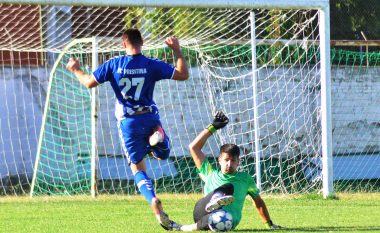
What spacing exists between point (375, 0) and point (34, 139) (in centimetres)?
898

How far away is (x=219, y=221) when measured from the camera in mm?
9133

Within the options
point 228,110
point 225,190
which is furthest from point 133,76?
point 228,110

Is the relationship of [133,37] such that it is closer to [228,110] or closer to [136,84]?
[136,84]

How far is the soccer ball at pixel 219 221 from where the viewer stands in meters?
9.13

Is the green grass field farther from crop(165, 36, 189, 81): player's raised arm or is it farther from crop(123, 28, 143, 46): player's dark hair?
crop(123, 28, 143, 46): player's dark hair

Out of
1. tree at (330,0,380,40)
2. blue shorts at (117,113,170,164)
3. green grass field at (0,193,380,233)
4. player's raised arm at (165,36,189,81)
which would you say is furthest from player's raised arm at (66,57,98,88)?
tree at (330,0,380,40)

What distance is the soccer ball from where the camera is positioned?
9.13m

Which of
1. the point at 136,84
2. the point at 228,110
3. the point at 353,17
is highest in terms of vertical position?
the point at 353,17

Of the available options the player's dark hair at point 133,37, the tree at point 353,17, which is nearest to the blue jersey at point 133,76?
the player's dark hair at point 133,37

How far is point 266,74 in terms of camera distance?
18500 millimetres

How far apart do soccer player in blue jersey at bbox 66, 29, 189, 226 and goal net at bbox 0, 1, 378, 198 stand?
6387 millimetres

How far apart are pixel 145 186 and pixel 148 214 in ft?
7.79

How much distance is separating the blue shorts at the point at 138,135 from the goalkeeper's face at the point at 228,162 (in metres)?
0.73

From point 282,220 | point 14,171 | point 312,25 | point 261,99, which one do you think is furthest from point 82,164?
point 282,220
